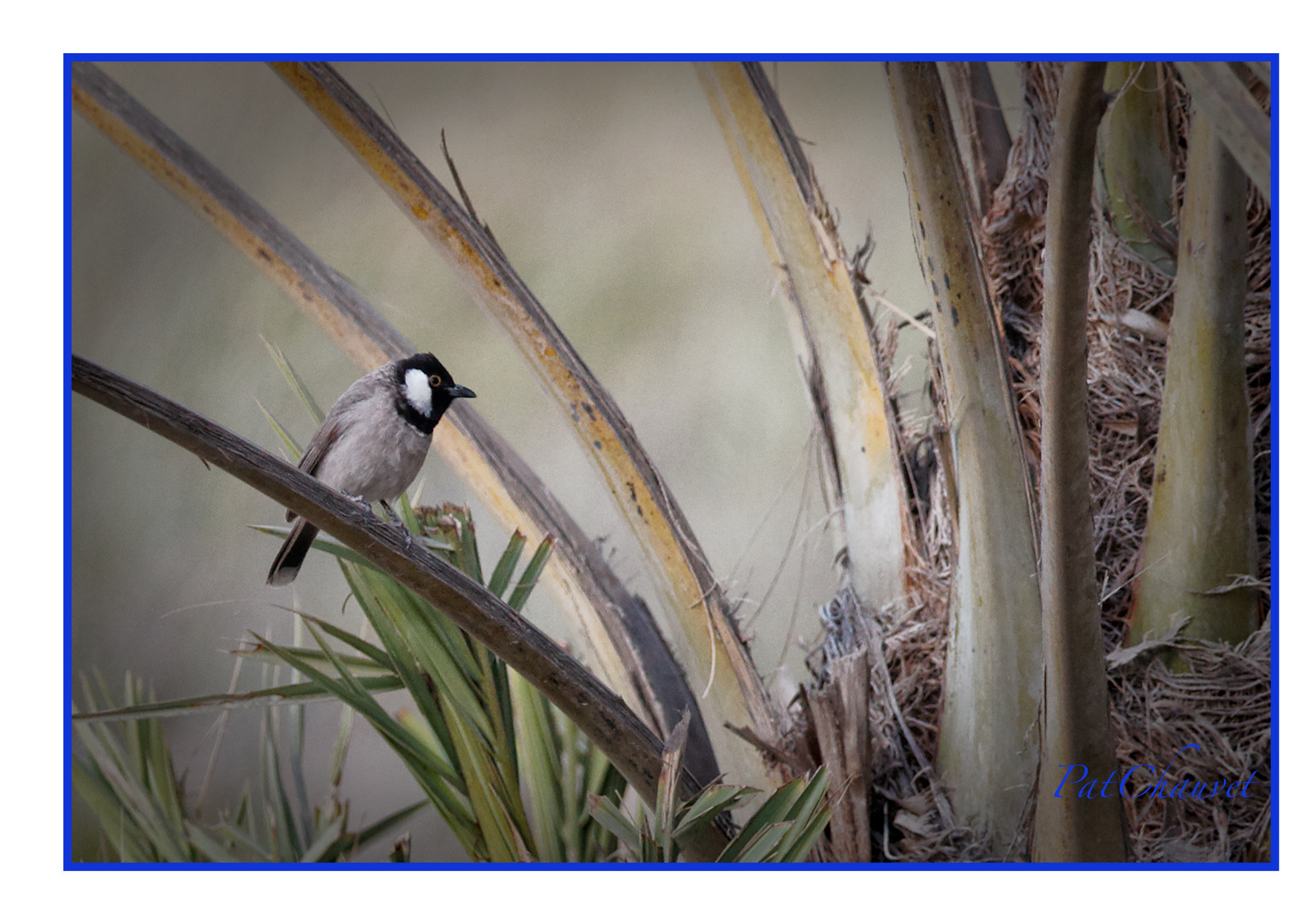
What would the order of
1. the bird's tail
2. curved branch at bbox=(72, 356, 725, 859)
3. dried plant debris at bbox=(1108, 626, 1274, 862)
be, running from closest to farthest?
curved branch at bbox=(72, 356, 725, 859)
dried plant debris at bbox=(1108, 626, 1274, 862)
the bird's tail

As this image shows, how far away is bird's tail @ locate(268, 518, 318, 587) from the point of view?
5.11 feet

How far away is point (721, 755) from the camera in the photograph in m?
1.55

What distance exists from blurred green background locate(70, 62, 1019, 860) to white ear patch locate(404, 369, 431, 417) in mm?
62

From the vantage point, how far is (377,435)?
148 centimetres

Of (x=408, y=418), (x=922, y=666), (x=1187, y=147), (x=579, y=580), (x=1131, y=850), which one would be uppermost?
(x=1187, y=147)

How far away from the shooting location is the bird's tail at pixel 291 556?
5.11ft

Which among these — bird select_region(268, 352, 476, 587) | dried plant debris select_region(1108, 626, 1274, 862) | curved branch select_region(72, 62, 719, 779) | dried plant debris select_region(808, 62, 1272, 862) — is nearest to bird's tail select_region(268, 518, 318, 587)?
bird select_region(268, 352, 476, 587)

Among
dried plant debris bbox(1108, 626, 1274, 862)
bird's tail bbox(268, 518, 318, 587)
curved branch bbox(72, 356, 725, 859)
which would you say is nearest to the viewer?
curved branch bbox(72, 356, 725, 859)

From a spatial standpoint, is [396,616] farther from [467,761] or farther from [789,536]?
[789,536]

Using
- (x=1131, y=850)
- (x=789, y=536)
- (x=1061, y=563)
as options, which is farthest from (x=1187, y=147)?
(x=1131, y=850)

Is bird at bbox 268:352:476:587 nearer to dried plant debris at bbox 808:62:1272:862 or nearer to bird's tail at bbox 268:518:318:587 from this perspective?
bird's tail at bbox 268:518:318:587

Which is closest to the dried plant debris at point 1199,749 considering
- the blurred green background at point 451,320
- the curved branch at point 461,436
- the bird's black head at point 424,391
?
the blurred green background at point 451,320

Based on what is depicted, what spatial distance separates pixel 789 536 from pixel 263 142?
108 centimetres

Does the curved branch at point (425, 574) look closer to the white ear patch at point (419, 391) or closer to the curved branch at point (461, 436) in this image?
the curved branch at point (461, 436)
